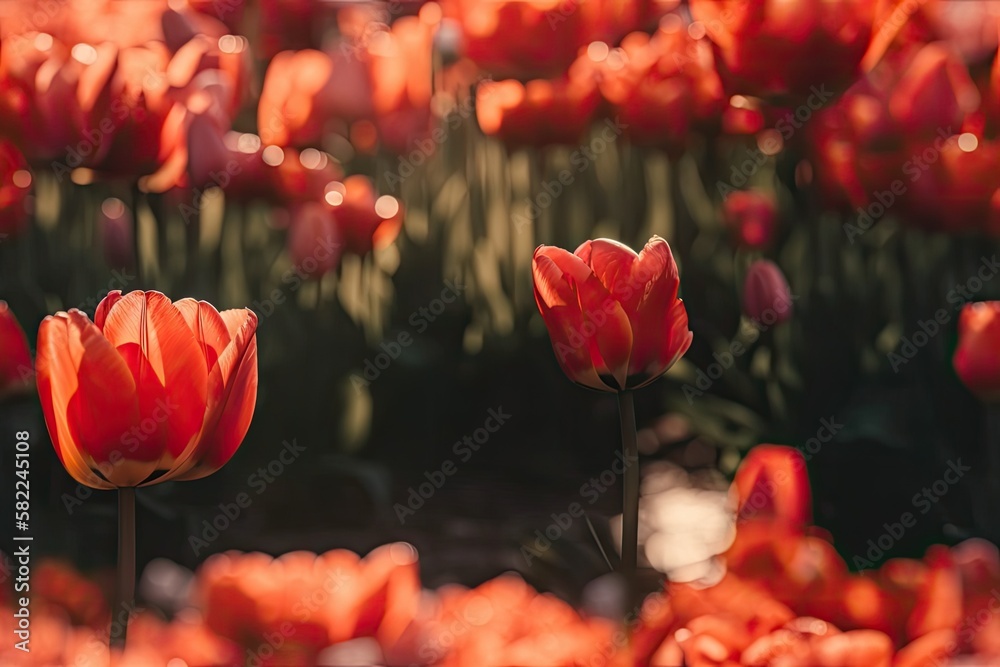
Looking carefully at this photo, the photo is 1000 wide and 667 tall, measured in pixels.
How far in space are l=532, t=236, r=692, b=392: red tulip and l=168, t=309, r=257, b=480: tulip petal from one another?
11 centimetres

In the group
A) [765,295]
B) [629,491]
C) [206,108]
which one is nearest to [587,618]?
[629,491]

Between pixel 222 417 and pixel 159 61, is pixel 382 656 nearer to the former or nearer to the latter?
pixel 222 417

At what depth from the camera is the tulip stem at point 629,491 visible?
0.36 metres

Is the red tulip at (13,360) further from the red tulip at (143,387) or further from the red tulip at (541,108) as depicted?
the red tulip at (541,108)

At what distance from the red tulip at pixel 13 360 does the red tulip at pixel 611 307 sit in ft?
0.73

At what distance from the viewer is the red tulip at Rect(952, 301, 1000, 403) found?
1.18ft

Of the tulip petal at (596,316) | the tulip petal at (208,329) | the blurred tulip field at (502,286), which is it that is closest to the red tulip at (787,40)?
the blurred tulip field at (502,286)

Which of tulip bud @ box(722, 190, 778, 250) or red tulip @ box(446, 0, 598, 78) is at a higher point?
red tulip @ box(446, 0, 598, 78)

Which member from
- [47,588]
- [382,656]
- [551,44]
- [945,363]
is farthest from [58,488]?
[945,363]

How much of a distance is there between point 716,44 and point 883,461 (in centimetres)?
19

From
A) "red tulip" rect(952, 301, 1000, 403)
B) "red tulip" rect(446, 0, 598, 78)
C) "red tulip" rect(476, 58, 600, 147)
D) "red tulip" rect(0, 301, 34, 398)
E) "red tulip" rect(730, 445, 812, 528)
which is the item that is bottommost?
"red tulip" rect(730, 445, 812, 528)

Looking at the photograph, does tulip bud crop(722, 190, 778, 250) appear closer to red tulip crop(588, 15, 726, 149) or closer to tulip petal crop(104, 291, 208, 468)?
red tulip crop(588, 15, 726, 149)

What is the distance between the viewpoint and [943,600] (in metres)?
0.34

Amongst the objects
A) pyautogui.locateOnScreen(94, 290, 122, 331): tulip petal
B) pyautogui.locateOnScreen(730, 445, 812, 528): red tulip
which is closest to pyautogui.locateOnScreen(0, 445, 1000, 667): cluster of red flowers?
pyautogui.locateOnScreen(730, 445, 812, 528): red tulip
